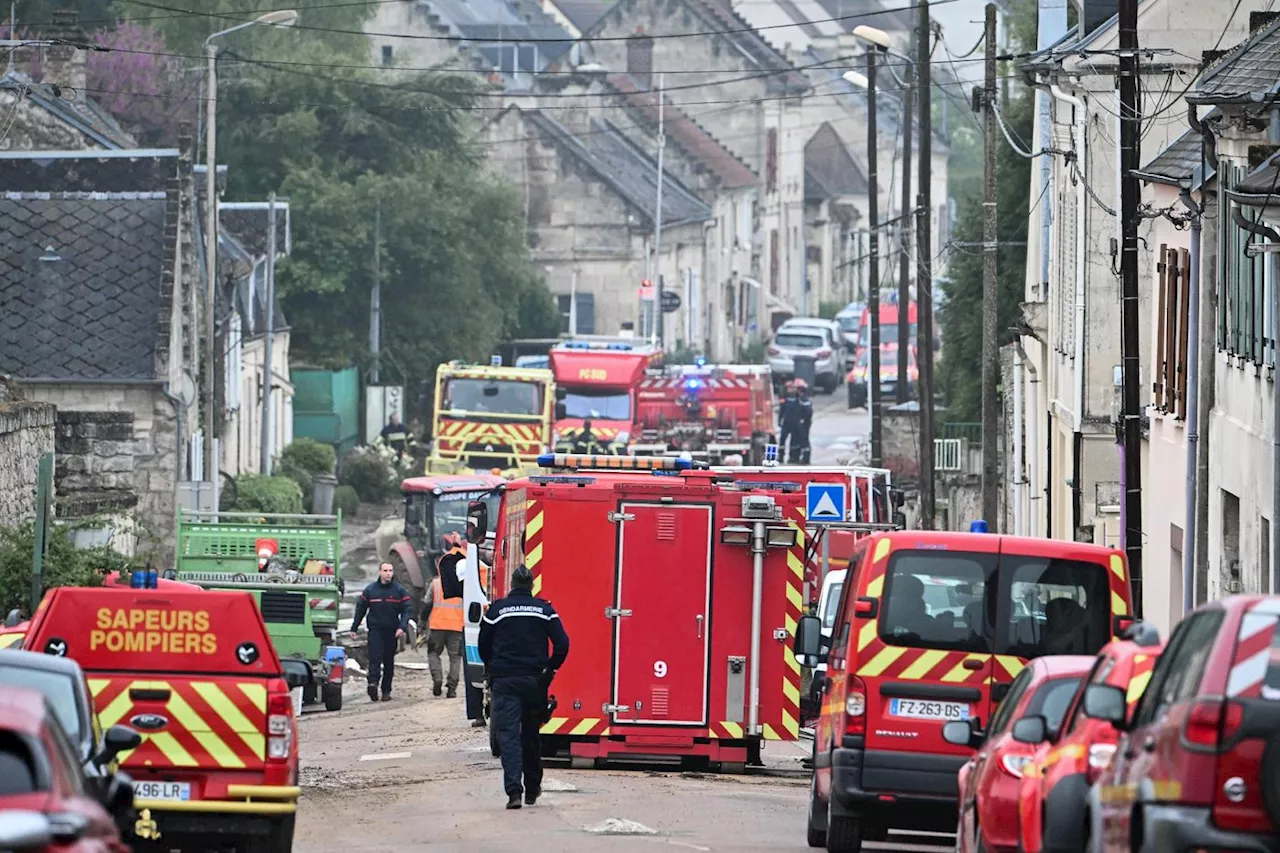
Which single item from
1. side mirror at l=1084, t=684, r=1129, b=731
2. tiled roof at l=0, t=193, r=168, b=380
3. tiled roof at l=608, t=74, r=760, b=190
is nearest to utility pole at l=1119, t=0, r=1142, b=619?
side mirror at l=1084, t=684, r=1129, b=731

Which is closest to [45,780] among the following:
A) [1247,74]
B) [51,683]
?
[51,683]

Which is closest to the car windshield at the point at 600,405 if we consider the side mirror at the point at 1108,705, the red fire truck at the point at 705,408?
the red fire truck at the point at 705,408

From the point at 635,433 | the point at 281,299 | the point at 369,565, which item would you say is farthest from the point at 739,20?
the point at 369,565

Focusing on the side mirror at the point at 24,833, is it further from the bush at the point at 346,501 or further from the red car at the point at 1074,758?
the bush at the point at 346,501

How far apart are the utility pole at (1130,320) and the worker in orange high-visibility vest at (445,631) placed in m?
9.73

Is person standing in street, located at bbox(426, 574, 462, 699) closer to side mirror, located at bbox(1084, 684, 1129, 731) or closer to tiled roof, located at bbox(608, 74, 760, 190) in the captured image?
side mirror, located at bbox(1084, 684, 1129, 731)

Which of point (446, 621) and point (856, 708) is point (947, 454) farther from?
point (856, 708)

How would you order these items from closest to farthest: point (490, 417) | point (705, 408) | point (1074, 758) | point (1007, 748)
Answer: point (1074, 758) < point (1007, 748) < point (490, 417) < point (705, 408)

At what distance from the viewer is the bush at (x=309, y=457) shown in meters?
53.7

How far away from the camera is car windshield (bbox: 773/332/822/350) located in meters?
80.6

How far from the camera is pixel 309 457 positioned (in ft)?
177

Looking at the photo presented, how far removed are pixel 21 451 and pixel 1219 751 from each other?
22200mm

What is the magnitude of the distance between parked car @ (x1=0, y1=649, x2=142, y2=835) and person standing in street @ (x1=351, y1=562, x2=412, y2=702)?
1695 centimetres

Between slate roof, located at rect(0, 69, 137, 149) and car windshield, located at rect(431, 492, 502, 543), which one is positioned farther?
slate roof, located at rect(0, 69, 137, 149)
